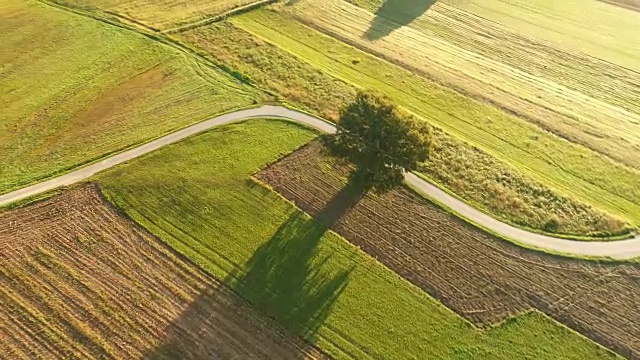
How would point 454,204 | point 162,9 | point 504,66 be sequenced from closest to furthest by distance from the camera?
point 454,204 < point 504,66 < point 162,9

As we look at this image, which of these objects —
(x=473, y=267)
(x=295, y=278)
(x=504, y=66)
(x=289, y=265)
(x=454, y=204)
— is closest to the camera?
(x=295, y=278)

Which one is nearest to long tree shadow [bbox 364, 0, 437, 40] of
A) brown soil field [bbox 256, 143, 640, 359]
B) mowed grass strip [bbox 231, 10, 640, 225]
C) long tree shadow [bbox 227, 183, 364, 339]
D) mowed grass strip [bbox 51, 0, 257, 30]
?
mowed grass strip [bbox 231, 10, 640, 225]

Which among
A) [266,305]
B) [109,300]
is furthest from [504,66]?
[109,300]

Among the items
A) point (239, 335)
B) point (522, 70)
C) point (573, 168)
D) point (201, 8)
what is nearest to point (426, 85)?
point (522, 70)

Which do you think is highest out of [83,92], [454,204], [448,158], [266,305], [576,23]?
[576,23]

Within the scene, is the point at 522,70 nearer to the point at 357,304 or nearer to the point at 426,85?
the point at 426,85

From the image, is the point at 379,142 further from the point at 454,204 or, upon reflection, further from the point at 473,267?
the point at 473,267

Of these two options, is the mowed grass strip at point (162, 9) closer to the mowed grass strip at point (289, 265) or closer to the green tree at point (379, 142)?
the mowed grass strip at point (289, 265)

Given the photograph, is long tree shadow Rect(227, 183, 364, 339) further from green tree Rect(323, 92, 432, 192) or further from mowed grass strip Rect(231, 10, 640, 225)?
mowed grass strip Rect(231, 10, 640, 225)
